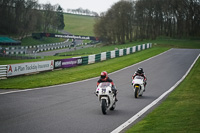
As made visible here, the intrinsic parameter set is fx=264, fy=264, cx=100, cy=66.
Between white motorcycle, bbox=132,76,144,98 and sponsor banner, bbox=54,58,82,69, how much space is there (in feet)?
49.7

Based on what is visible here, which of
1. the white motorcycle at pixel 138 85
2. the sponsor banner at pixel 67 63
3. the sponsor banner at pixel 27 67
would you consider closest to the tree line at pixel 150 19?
the sponsor banner at pixel 67 63

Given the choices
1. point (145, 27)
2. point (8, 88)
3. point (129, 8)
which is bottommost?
point (8, 88)

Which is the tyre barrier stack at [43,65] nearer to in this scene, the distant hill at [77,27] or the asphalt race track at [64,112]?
the asphalt race track at [64,112]

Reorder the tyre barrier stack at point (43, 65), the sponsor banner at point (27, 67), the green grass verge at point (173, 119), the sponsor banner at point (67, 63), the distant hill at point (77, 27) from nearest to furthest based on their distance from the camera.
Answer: the green grass verge at point (173, 119)
the tyre barrier stack at point (43, 65)
the sponsor banner at point (27, 67)
the sponsor banner at point (67, 63)
the distant hill at point (77, 27)

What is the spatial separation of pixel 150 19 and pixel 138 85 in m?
72.5

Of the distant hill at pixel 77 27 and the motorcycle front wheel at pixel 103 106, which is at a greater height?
the distant hill at pixel 77 27

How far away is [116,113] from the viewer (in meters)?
11.3

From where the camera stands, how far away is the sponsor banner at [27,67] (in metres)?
23.0

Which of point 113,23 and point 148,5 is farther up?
point 148,5

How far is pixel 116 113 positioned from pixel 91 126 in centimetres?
246

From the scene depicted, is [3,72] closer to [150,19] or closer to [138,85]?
[138,85]

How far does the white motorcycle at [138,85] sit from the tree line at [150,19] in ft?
210

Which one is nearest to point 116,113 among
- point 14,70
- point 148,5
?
point 14,70

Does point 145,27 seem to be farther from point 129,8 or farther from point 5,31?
point 5,31
